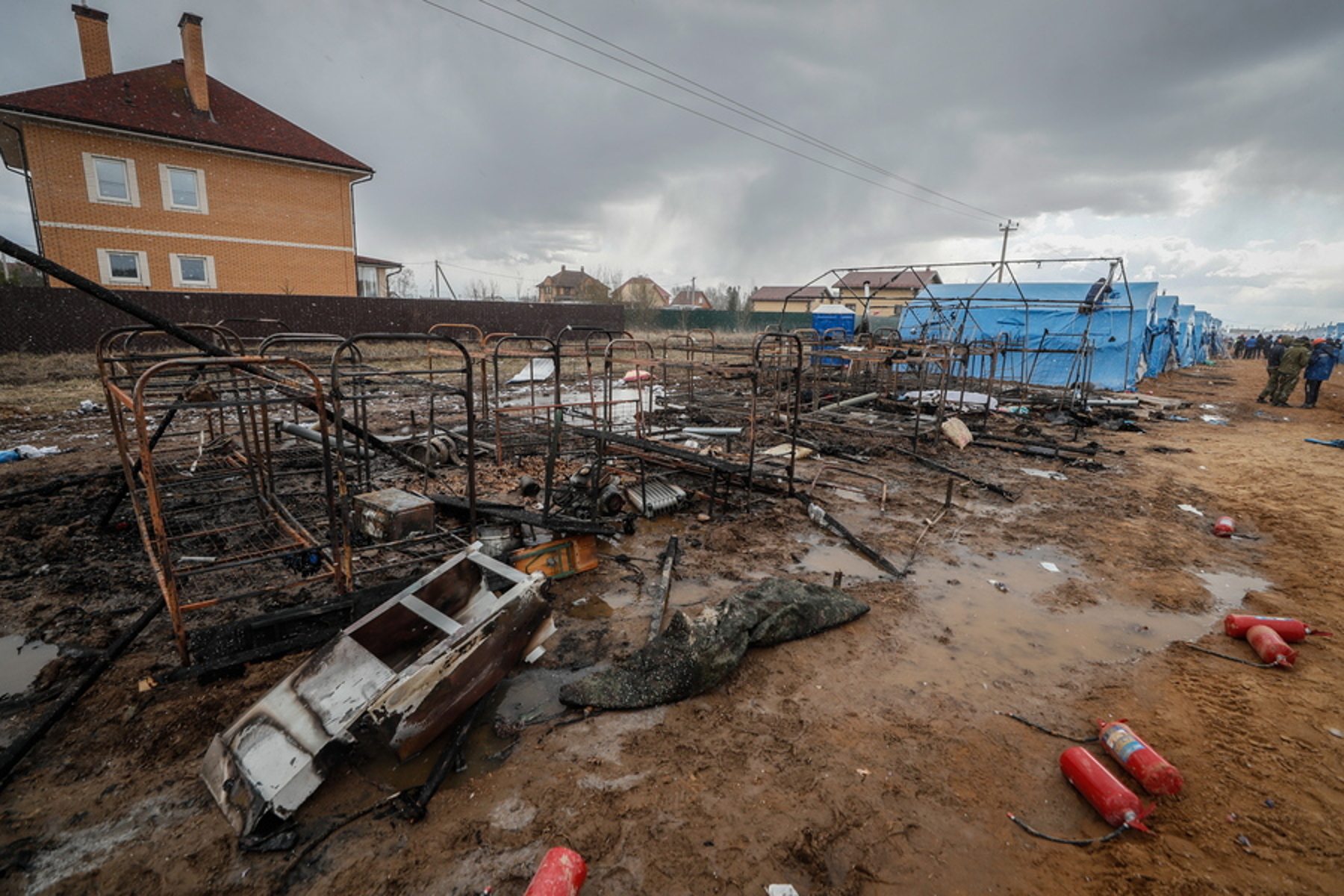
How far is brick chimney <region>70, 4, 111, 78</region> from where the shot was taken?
20.2 metres

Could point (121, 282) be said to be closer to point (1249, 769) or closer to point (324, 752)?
point (324, 752)

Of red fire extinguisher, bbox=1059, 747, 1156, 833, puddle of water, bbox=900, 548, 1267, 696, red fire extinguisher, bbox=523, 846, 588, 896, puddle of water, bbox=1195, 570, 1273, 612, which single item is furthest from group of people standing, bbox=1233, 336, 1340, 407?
red fire extinguisher, bbox=523, 846, 588, 896

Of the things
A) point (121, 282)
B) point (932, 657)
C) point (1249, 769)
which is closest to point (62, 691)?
point (932, 657)

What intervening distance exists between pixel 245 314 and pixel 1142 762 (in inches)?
912

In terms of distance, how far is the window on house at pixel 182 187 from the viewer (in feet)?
65.2

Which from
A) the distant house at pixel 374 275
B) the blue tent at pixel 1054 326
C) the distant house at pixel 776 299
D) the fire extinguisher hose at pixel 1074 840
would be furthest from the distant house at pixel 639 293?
the fire extinguisher hose at pixel 1074 840

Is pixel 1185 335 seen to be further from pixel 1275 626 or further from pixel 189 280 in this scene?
pixel 189 280

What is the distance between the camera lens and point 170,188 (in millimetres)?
20000

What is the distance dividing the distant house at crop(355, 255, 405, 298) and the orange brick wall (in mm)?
16006

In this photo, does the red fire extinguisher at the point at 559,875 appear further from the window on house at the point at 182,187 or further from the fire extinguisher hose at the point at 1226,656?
the window on house at the point at 182,187

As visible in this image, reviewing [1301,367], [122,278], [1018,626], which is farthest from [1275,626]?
[122,278]

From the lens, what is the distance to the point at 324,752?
2553mm

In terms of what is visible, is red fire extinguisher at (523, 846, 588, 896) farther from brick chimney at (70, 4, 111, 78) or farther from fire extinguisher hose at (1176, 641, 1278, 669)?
brick chimney at (70, 4, 111, 78)

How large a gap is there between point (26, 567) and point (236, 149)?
22793 mm
